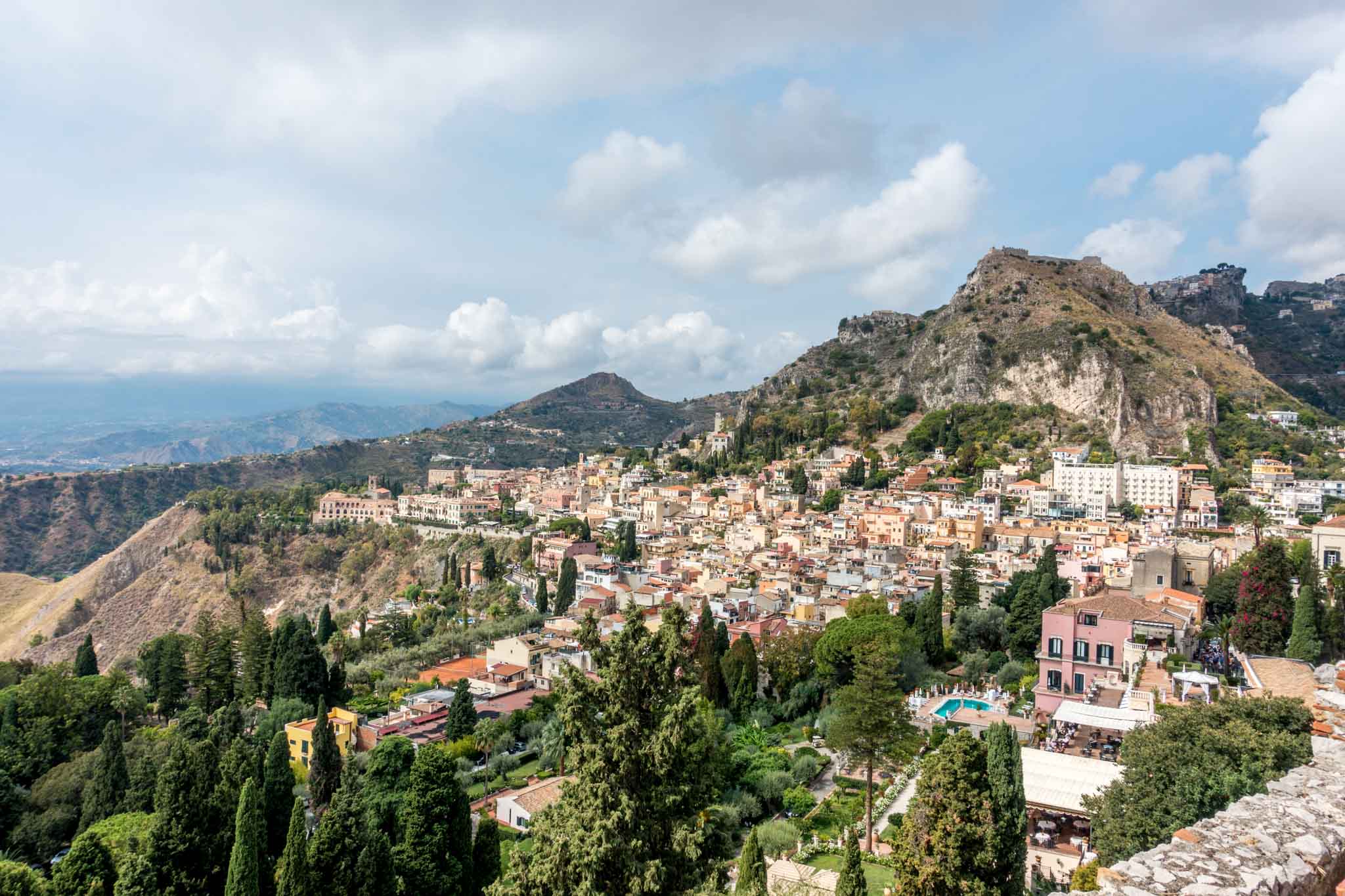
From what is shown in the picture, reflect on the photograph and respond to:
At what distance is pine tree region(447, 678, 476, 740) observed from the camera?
86.3 ft

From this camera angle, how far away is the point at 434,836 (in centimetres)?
1452

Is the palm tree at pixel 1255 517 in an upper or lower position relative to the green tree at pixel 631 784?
lower

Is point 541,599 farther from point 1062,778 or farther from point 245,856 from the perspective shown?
point 245,856

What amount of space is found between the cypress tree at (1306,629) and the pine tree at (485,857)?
68.1ft

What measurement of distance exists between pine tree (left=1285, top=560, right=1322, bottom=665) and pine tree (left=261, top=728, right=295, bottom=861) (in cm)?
2557

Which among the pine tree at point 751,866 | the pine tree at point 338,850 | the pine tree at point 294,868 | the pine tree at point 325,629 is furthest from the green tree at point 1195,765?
the pine tree at point 325,629

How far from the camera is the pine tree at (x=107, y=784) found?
70.6ft

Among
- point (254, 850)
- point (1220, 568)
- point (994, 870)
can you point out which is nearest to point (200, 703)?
point (254, 850)

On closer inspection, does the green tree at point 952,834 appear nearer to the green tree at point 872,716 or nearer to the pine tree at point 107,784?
the green tree at point 872,716

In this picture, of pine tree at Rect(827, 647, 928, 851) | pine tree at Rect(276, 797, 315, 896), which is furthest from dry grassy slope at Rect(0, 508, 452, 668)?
pine tree at Rect(276, 797, 315, 896)

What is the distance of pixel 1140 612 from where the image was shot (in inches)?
1016

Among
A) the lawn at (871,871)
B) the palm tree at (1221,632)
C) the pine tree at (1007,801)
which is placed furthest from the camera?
the palm tree at (1221,632)

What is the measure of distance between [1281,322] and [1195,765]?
510 feet

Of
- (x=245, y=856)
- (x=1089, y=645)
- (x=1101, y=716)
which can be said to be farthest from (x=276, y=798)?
(x=1089, y=645)
